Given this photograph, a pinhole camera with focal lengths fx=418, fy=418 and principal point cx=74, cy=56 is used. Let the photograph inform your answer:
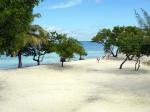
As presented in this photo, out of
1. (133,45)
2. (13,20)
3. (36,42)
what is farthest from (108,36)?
(13,20)

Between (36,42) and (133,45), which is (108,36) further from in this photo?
(133,45)

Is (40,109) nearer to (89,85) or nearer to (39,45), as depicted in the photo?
(89,85)

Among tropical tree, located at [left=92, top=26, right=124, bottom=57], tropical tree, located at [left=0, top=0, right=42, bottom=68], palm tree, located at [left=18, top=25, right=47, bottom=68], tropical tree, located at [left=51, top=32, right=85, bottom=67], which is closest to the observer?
tropical tree, located at [left=0, top=0, right=42, bottom=68]

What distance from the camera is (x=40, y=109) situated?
2497 centimetres

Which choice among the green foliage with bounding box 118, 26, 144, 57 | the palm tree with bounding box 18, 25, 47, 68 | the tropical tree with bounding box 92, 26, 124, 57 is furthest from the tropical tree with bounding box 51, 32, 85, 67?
the tropical tree with bounding box 92, 26, 124, 57

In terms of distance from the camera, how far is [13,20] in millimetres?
28391

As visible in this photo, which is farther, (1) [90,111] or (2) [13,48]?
(2) [13,48]

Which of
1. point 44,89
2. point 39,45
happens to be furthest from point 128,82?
point 39,45

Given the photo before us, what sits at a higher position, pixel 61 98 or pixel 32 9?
pixel 32 9

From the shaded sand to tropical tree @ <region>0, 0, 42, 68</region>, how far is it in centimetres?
394

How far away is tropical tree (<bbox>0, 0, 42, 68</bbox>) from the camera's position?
27.6 metres

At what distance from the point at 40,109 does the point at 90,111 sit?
9.93 feet

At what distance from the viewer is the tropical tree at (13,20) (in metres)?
27.6

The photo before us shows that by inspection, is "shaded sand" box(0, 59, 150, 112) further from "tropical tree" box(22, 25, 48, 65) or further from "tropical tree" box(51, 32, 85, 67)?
"tropical tree" box(22, 25, 48, 65)
